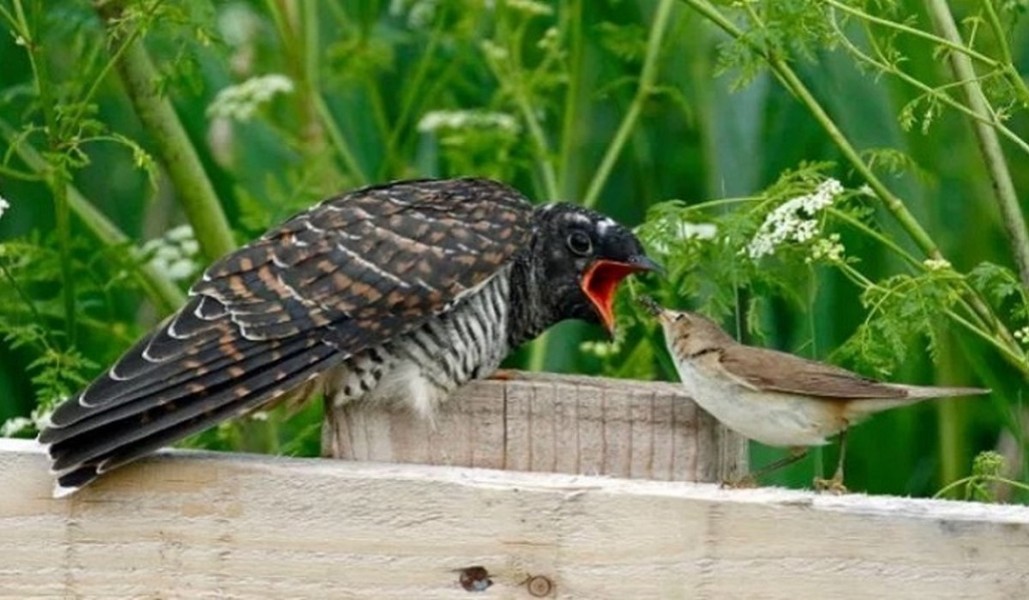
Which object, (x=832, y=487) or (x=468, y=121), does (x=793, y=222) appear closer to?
(x=832, y=487)

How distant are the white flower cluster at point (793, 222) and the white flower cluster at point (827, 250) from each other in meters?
0.02

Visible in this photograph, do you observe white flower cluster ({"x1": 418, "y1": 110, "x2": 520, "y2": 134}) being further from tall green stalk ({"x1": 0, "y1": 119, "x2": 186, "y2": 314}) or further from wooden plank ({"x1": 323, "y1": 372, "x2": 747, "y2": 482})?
wooden plank ({"x1": 323, "y1": 372, "x2": 747, "y2": 482})

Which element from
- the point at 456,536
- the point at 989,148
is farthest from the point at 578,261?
the point at 456,536

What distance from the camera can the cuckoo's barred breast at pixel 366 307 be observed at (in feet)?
10.5

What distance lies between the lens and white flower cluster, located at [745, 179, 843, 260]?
11.5ft

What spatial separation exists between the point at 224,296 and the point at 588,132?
2.19m

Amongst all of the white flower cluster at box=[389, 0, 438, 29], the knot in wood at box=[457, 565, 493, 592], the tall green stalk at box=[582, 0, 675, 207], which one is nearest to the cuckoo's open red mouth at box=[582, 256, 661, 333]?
the tall green stalk at box=[582, 0, 675, 207]

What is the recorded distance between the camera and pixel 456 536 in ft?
9.14

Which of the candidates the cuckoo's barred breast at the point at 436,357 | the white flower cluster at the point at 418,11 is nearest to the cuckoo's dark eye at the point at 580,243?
the cuckoo's barred breast at the point at 436,357

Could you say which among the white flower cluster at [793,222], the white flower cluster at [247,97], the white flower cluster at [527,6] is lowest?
the white flower cluster at [793,222]

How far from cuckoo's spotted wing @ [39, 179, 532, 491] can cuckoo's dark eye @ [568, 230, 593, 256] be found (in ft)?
0.26

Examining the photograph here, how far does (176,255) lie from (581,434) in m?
1.87

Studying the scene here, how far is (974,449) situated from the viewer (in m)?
5.28

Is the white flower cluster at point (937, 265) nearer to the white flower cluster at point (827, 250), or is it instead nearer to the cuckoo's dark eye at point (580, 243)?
the white flower cluster at point (827, 250)
